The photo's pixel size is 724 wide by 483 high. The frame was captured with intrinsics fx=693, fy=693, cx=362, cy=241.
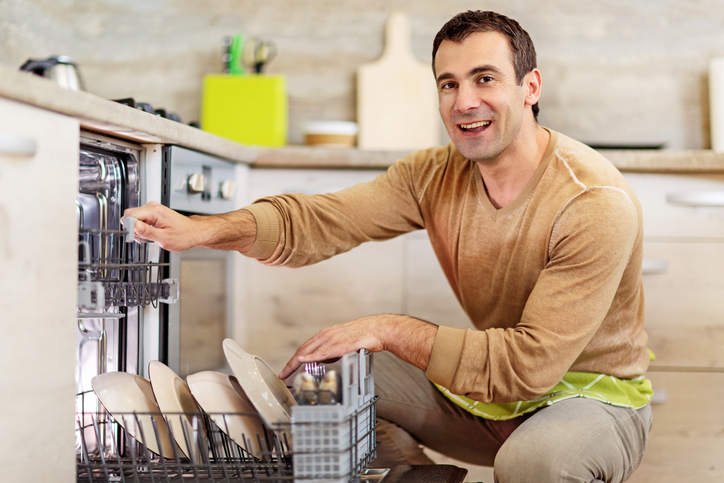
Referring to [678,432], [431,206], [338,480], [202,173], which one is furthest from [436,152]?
[678,432]

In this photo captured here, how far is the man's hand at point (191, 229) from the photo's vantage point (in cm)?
105

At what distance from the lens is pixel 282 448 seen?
3.15ft

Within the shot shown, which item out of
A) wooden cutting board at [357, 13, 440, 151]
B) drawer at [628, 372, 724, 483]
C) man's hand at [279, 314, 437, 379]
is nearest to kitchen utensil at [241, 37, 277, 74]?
wooden cutting board at [357, 13, 440, 151]

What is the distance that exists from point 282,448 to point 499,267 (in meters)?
0.55

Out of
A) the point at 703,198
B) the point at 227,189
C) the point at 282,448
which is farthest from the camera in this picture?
the point at 703,198

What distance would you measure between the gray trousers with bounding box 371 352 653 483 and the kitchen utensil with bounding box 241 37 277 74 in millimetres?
1188

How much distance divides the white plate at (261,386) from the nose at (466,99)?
575 millimetres

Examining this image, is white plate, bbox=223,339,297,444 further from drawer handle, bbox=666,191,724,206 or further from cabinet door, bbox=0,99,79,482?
drawer handle, bbox=666,191,724,206

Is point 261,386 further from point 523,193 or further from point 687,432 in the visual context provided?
point 687,432

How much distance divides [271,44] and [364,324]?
151 cm

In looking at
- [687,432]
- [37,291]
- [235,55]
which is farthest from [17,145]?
[687,432]

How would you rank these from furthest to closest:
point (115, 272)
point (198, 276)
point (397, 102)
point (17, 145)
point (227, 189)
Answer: point (397, 102), point (227, 189), point (198, 276), point (115, 272), point (17, 145)

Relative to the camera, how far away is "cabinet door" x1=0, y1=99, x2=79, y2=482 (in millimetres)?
827

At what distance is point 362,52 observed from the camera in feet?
7.59
